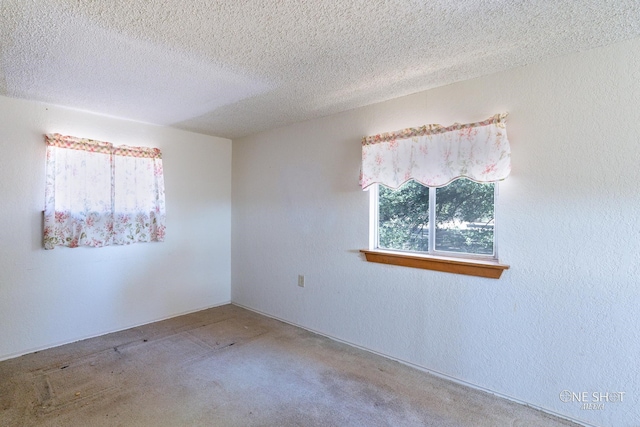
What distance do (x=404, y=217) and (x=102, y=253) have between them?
9.45 feet

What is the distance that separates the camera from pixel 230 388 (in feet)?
7.00

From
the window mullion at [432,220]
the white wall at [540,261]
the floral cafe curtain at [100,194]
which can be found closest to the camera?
the white wall at [540,261]

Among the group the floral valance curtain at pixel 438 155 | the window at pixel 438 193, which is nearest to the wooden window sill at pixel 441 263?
the window at pixel 438 193

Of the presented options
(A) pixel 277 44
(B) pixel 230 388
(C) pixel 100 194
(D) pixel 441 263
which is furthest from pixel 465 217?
(C) pixel 100 194

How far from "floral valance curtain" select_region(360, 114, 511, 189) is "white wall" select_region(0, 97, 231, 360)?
2.14 m

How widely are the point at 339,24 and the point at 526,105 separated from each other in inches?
51.5

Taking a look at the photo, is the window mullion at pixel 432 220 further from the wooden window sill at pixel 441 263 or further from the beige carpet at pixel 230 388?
the beige carpet at pixel 230 388

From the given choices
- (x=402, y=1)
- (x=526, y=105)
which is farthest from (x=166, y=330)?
(x=526, y=105)

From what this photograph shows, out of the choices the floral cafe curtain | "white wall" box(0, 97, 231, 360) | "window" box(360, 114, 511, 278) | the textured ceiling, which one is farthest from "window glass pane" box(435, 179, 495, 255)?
the floral cafe curtain

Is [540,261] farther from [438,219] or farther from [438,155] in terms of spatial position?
[438,155]

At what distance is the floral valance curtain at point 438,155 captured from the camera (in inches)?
80.4

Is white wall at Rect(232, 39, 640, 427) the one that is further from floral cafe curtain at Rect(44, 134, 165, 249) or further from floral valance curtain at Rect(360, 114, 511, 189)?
floral cafe curtain at Rect(44, 134, 165, 249)

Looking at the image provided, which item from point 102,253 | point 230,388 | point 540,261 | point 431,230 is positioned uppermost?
point 431,230

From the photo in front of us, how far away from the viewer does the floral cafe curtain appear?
272cm
